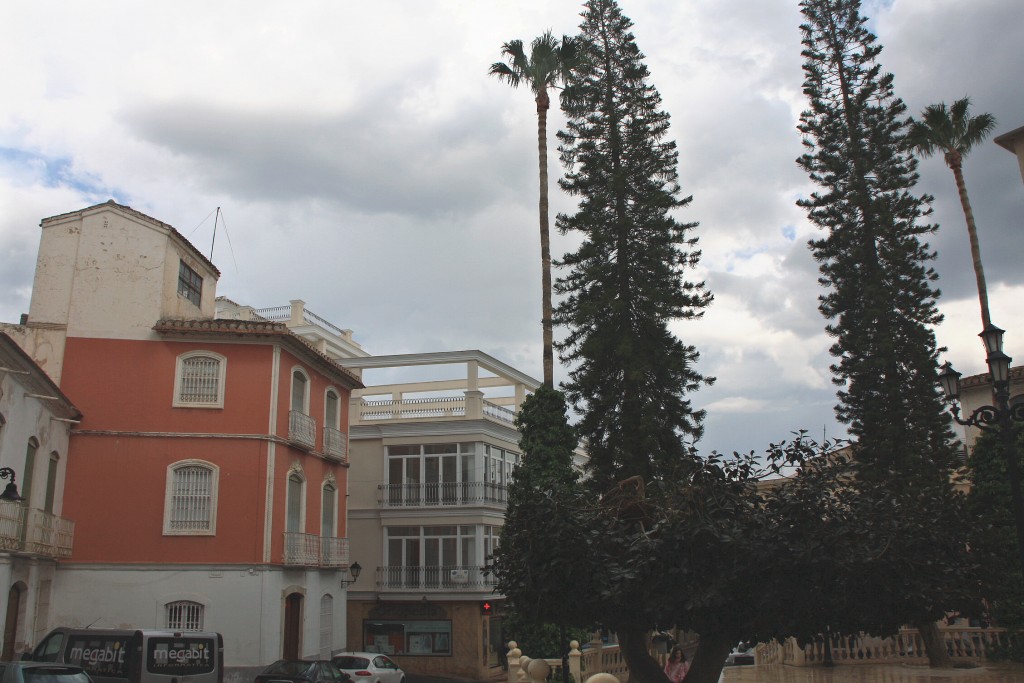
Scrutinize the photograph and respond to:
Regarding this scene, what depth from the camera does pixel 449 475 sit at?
31.9 meters

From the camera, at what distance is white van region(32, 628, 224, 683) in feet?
48.8

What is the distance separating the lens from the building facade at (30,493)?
1762 centimetres

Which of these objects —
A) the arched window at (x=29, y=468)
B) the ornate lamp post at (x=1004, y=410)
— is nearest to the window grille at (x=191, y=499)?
the arched window at (x=29, y=468)

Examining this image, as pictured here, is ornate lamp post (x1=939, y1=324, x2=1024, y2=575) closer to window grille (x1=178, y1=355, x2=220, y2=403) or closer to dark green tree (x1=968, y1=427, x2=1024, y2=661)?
dark green tree (x1=968, y1=427, x2=1024, y2=661)

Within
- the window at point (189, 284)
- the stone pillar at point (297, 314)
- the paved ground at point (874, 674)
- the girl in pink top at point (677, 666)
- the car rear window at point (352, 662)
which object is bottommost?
the paved ground at point (874, 674)

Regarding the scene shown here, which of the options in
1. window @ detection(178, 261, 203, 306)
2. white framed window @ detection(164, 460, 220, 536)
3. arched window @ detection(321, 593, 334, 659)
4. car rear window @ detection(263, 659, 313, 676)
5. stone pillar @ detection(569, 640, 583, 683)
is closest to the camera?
stone pillar @ detection(569, 640, 583, 683)

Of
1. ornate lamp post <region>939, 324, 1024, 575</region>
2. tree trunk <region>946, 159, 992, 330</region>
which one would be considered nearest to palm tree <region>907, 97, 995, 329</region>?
tree trunk <region>946, 159, 992, 330</region>

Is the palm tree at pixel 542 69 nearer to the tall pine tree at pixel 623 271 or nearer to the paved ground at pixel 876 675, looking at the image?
the tall pine tree at pixel 623 271

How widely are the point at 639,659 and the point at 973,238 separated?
22680 millimetres

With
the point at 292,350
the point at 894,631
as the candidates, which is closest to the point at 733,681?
the point at 894,631

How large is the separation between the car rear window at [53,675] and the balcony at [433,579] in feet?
65.5

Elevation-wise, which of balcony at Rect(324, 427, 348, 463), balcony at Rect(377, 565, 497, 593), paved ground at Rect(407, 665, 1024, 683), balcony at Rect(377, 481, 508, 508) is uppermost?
balcony at Rect(324, 427, 348, 463)

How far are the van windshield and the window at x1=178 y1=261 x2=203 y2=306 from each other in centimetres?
1135

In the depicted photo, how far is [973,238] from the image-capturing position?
26594 millimetres
